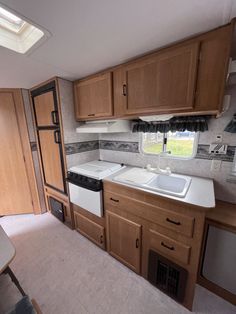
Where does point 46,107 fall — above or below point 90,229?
above

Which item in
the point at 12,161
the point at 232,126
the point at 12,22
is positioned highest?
the point at 12,22

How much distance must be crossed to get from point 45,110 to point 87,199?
1.40 m

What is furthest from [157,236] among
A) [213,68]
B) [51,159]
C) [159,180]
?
[51,159]

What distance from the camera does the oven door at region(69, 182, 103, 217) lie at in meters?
1.64

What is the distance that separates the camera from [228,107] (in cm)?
131

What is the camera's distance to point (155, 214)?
126cm

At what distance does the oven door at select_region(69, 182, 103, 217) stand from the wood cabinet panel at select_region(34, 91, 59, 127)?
952 millimetres

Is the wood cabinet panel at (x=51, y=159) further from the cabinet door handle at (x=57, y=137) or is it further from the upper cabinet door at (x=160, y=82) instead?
the upper cabinet door at (x=160, y=82)

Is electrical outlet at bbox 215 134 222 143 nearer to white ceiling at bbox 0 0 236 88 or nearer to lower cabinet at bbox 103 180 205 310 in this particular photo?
lower cabinet at bbox 103 180 205 310

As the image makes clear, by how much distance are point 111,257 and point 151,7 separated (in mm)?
2323

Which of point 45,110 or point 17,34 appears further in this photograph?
point 45,110

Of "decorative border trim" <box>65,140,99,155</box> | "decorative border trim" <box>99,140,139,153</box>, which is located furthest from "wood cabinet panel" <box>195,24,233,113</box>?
"decorative border trim" <box>65,140,99,155</box>

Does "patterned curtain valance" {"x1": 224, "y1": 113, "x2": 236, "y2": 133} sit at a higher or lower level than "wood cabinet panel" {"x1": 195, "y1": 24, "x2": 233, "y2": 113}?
lower

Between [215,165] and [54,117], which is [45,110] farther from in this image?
[215,165]
